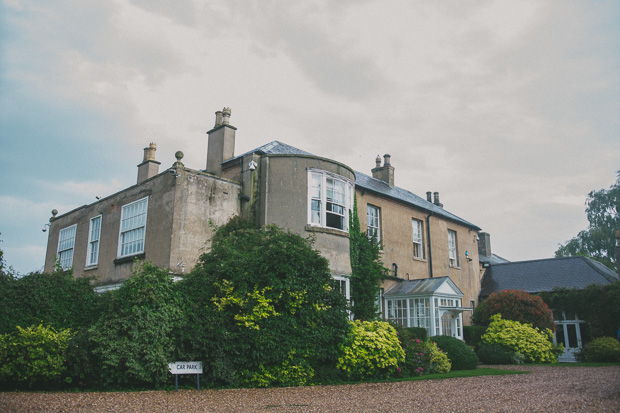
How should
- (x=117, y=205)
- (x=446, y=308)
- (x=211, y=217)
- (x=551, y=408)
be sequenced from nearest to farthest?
(x=551, y=408)
(x=211, y=217)
(x=117, y=205)
(x=446, y=308)

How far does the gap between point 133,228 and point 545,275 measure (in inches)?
896

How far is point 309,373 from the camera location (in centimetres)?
1238

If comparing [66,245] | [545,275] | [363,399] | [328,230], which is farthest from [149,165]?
[545,275]

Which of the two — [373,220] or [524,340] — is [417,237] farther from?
[524,340]

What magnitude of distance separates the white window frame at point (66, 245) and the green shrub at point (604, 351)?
22888mm

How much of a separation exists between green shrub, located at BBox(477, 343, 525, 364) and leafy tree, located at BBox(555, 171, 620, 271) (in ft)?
95.8

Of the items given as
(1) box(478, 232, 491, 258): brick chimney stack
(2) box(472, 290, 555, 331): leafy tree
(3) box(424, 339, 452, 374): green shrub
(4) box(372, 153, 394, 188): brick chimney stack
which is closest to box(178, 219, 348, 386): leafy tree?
(3) box(424, 339, 452, 374): green shrub

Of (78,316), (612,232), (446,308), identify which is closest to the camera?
(78,316)

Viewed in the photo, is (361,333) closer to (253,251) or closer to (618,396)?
(253,251)

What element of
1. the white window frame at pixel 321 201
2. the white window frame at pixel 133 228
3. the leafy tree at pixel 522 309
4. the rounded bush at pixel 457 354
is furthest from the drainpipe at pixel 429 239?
the white window frame at pixel 133 228

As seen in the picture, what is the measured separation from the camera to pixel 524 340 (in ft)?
66.2

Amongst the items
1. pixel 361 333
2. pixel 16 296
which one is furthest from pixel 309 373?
pixel 16 296

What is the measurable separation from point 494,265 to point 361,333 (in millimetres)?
21142

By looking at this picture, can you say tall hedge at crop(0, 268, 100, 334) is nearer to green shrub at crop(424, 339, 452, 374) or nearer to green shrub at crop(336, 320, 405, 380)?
green shrub at crop(336, 320, 405, 380)
